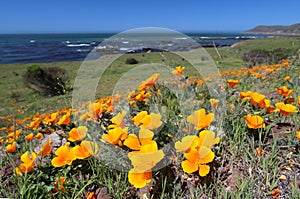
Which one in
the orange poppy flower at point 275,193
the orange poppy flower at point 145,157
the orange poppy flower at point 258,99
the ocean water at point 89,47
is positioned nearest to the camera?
the orange poppy flower at point 145,157

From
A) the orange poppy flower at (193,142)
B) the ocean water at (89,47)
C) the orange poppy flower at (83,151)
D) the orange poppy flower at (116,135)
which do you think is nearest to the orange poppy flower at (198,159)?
the orange poppy flower at (193,142)

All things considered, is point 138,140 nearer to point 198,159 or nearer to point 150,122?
point 150,122

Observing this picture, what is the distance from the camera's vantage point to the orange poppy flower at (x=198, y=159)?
1022mm

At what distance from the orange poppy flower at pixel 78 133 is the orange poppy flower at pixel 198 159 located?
54 cm

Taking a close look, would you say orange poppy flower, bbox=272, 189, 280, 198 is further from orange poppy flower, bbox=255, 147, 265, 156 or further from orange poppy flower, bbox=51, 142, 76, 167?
orange poppy flower, bbox=51, 142, 76, 167

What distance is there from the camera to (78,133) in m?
1.22

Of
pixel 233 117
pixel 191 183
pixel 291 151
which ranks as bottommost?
pixel 191 183

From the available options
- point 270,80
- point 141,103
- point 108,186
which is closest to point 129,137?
point 108,186

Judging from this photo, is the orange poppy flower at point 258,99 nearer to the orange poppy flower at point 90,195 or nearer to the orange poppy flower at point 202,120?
the orange poppy flower at point 202,120

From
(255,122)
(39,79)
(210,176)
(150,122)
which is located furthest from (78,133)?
(39,79)

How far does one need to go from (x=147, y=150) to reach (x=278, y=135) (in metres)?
0.95

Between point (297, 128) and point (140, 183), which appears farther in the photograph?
point (297, 128)

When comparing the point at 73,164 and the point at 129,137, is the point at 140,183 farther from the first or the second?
the point at 73,164

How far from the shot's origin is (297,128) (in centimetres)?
148
